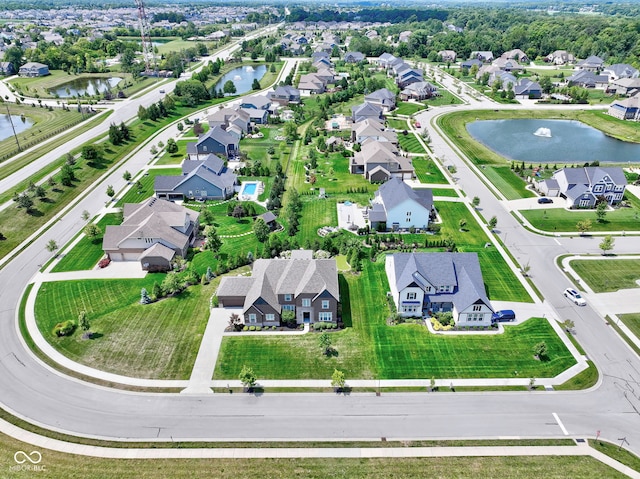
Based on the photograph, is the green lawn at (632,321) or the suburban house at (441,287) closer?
the green lawn at (632,321)

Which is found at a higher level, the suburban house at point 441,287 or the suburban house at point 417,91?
the suburban house at point 417,91

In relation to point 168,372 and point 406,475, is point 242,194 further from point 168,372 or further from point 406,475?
point 406,475

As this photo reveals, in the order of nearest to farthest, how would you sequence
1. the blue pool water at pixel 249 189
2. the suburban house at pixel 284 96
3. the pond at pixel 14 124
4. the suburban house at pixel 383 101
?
1. the blue pool water at pixel 249 189
2. the pond at pixel 14 124
3. the suburban house at pixel 383 101
4. the suburban house at pixel 284 96

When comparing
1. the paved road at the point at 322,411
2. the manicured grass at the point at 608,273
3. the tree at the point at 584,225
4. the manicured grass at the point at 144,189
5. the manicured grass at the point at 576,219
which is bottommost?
the paved road at the point at 322,411

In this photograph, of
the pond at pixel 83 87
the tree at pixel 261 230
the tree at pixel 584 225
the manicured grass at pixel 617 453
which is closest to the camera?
the manicured grass at pixel 617 453

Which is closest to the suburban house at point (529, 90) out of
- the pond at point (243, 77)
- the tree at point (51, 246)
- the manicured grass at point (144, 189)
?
the pond at point (243, 77)

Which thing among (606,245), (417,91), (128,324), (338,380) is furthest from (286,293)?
(417,91)

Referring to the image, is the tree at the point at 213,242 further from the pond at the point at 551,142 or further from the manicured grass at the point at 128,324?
the pond at the point at 551,142
